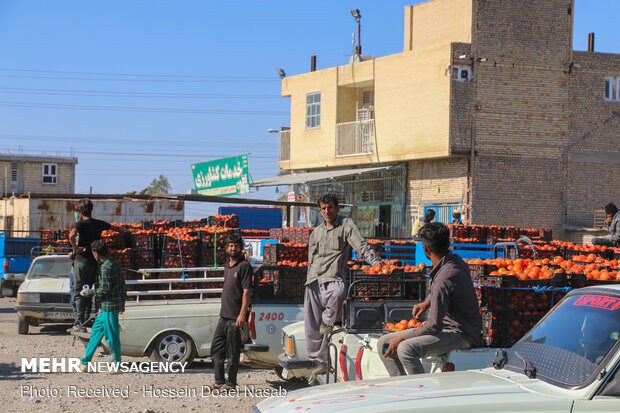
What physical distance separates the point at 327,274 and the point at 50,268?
1033cm

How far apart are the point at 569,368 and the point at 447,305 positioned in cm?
162

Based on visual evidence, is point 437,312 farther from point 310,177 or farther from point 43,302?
point 310,177

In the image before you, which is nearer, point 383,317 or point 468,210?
point 383,317

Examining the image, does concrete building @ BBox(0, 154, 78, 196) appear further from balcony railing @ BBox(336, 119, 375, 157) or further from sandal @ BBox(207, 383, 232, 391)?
sandal @ BBox(207, 383, 232, 391)

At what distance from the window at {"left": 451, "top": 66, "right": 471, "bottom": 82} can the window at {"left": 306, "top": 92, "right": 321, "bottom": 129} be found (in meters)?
8.90

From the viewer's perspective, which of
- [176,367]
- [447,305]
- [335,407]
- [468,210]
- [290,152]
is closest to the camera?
[335,407]

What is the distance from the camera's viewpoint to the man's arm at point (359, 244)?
8367 millimetres

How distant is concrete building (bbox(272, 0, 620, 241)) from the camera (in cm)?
2888

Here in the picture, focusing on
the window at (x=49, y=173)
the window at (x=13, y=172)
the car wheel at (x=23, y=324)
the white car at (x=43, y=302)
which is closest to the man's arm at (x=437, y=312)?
the white car at (x=43, y=302)

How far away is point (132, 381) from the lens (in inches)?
400

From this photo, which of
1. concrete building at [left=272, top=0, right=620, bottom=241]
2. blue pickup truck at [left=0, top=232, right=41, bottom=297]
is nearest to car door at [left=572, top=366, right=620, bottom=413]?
blue pickup truck at [left=0, top=232, right=41, bottom=297]

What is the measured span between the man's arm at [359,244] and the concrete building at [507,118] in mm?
20484

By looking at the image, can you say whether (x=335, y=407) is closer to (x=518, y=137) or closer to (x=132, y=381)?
(x=132, y=381)

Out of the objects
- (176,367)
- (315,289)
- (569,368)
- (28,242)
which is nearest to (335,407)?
(569,368)
